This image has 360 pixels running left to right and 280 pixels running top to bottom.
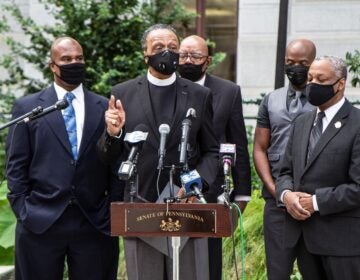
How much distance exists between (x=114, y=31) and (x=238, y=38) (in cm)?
290

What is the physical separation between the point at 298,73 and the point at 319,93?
0.73 metres

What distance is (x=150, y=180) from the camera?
6.32 meters

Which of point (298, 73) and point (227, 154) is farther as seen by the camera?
point (298, 73)

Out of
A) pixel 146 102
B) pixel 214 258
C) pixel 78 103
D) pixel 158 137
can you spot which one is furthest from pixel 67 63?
pixel 214 258

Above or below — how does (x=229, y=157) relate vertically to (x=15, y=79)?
above

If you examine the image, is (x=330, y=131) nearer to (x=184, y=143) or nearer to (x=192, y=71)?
(x=184, y=143)

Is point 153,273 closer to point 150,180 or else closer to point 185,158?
point 150,180

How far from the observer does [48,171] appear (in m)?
6.73

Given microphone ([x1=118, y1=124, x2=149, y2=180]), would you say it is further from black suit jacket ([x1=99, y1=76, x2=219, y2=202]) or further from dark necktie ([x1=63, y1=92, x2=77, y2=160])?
dark necktie ([x1=63, y1=92, x2=77, y2=160])

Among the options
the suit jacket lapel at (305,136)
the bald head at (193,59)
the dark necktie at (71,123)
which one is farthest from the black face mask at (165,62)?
the suit jacket lapel at (305,136)

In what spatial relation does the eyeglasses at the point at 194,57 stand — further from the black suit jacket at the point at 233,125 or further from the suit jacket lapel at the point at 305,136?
the suit jacket lapel at the point at 305,136

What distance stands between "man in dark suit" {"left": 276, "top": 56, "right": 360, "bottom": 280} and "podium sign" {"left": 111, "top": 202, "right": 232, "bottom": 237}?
113cm

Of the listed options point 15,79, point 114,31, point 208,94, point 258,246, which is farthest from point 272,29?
point 208,94

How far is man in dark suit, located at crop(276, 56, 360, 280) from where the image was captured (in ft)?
20.7
